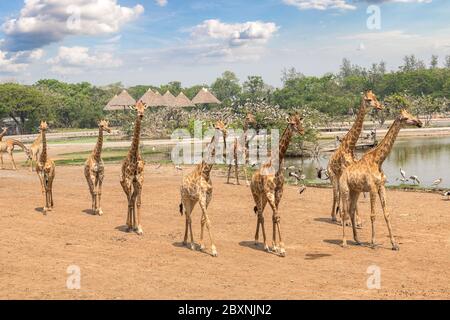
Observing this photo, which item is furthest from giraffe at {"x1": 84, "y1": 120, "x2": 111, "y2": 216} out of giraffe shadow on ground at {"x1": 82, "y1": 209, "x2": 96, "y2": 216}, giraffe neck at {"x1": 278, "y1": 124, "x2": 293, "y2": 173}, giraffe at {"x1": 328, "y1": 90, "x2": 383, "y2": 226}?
giraffe at {"x1": 328, "y1": 90, "x2": 383, "y2": 226}

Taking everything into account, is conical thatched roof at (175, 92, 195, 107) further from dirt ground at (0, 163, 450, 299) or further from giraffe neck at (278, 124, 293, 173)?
giraffe neck at (278, 124, 293, 173)

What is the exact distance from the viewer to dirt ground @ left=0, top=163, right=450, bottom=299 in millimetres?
9211

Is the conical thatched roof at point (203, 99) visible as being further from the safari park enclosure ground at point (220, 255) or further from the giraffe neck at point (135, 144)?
the giraffe neck at point (135, 144)

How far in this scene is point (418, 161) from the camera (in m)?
33.8

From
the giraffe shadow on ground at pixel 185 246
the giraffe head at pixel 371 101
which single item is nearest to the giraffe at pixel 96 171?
the giraffe shadow on ground at pixel 185 246

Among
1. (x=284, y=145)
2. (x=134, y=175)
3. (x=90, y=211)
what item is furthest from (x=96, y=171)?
(x=284, y=145)

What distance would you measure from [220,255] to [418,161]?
25.9m

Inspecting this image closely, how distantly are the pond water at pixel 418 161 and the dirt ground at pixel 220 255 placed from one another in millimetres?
8558

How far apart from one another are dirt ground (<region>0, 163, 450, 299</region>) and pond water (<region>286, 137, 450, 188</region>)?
8558 mm
